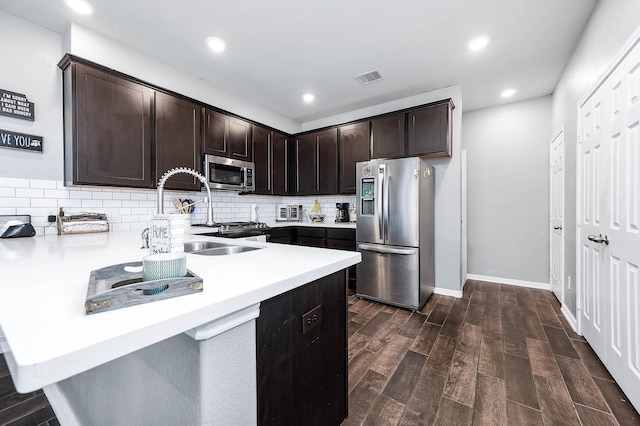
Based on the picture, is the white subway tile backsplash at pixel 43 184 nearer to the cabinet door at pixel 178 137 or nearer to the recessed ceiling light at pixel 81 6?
the cabinet door at pixel 178 137

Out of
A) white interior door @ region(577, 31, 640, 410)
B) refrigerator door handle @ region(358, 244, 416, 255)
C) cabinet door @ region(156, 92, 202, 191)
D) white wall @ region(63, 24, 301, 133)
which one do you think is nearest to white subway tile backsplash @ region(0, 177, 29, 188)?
cabinet door @ region(156, 92, 202, 191)

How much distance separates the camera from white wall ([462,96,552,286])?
3656 millimetres

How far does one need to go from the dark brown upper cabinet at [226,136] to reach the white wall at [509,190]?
3.34 metres

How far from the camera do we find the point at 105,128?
233 centimetres

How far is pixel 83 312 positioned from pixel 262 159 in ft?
11.3

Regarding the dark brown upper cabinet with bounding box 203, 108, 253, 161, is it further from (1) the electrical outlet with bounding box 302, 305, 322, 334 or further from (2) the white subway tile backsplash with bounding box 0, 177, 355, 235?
(1) the electrical outlet with bounding box 302, 305, 322, 334

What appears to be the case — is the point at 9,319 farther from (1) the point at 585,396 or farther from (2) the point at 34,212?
(1) the point at 585,396

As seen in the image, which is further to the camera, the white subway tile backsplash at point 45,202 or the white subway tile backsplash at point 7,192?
the white subway tile backsplash at point 45,202

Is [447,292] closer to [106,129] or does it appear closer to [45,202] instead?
[106,129]

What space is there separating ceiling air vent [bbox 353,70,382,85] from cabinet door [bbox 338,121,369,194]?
24.0 inches

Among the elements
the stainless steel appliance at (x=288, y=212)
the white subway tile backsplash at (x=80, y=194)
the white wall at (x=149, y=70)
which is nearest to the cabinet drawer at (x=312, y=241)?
the stainless steel appliance at (x=288, y=212)

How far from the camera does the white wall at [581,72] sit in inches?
66.1

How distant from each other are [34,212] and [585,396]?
412 centimetres

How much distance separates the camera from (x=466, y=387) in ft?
5.52
